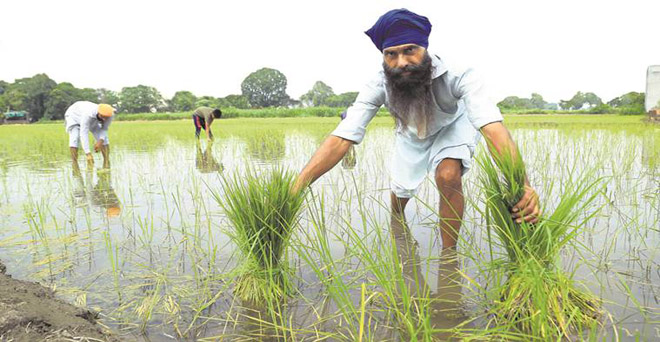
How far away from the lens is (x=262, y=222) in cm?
163

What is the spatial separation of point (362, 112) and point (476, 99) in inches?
23.0

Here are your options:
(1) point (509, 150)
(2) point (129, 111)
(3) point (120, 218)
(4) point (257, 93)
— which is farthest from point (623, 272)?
(4) point (257, 93)

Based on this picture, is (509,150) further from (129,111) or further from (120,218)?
(129,111)

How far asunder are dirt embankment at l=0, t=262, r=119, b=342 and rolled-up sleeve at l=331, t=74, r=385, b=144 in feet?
4.25

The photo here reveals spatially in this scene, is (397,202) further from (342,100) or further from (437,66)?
(342,100)

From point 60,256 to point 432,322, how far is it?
2.01 metres

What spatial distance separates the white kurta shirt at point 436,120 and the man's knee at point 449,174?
0.07 meters

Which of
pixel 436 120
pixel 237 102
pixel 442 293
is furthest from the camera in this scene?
pixel 237 102

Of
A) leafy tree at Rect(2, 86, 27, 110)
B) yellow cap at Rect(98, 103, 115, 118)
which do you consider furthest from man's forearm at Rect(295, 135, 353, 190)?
leafy tree at Rect(2, 86, 27, 110)

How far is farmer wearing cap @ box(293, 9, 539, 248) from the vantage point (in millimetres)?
1917

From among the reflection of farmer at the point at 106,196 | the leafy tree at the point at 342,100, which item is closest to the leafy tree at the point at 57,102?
the leafy tree at the point at 342,100

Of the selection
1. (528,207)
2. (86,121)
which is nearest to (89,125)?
(86,121)

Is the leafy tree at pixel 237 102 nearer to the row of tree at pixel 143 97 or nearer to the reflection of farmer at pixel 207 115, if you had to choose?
the row of tree at pixel 143 97

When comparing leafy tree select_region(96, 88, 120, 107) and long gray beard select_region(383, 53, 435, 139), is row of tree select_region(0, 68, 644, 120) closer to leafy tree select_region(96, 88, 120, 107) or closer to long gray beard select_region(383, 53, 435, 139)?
leafy tree select_region(96, 88, 120, 107)
